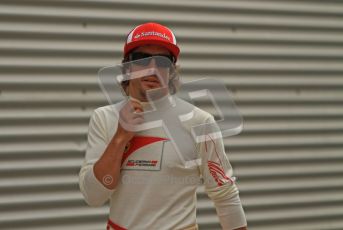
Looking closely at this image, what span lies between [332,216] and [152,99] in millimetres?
2684

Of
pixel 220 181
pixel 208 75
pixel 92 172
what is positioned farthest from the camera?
pixel 208 75

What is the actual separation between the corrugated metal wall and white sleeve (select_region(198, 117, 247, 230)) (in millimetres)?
1601

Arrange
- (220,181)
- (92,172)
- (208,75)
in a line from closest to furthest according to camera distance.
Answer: (92,172), (220,181), (208,75)

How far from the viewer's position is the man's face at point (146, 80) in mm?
2041

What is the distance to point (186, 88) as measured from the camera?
341 centimetres

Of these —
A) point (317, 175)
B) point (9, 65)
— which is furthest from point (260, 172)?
point (9, 65)

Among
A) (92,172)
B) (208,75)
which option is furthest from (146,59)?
(208,75)

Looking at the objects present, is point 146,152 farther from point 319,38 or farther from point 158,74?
point 319,38

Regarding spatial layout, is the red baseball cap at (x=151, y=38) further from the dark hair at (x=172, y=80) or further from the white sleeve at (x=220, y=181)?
the white sleeve at (x=220, y=181)

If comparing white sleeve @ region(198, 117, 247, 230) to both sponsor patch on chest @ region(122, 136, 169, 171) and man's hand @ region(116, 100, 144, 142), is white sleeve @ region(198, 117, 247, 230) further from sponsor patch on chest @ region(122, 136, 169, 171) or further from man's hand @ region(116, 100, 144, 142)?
man's hand @ region(116, 100, 144, 142)

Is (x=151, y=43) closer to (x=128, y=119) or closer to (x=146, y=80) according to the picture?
(x=146, y=80)

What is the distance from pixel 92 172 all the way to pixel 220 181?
54 cm

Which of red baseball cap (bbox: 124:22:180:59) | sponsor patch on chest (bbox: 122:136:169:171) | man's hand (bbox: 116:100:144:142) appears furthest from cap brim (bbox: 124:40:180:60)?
sponsor patch on chest (bbox: 122:136:169:171)

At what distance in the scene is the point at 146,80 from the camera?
2.04 metres
